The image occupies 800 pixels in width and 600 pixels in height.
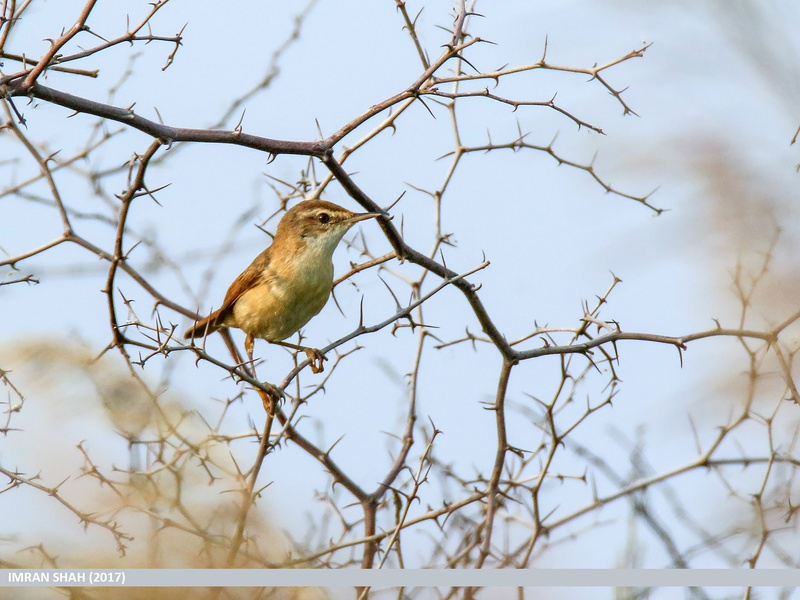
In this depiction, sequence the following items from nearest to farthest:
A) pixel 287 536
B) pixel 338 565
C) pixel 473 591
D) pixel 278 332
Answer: pixel 473 591 → pixel 287 536 → pixel 338 565 → pixel 278 332

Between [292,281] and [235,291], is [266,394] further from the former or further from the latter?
[235,291]

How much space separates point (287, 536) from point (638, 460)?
4.70ft

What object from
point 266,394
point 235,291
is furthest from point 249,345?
point 266,394

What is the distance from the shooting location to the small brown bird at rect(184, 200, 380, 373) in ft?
15.1

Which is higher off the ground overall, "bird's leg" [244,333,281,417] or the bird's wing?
the bird's wing

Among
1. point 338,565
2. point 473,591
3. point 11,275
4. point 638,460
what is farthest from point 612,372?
point 11,275

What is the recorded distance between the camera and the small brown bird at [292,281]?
461 cm

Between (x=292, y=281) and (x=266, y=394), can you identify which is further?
(x=292, y=281)

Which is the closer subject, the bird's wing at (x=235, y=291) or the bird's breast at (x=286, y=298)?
the bird's breast at (x=286, y=298)

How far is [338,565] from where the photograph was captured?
3.58m

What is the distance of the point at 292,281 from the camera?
182 inches

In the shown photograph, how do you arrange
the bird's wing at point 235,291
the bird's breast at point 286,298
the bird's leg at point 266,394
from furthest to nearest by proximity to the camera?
the bird's wing at point 235,291, the bird's breast at point 286,298, the bird's leg at point 266,394

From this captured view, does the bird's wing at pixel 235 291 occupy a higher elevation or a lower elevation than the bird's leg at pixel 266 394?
higher

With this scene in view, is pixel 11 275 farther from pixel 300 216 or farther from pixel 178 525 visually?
pixel 300 216
